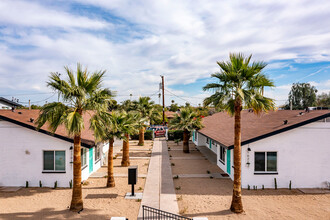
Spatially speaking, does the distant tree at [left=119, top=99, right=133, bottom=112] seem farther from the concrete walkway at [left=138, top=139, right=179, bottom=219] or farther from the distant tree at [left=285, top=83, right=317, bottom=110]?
the distant tree at [left=285, top=83, right=317, bottom=110]

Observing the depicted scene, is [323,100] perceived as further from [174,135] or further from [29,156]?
[29,156]

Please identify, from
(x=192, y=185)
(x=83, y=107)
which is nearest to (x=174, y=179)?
(x=192, y=185)

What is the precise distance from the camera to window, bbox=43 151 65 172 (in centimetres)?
1437

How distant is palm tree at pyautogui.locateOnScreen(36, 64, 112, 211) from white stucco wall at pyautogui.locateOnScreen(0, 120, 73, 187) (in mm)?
4135

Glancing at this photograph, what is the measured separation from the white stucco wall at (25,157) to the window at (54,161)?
27 cm

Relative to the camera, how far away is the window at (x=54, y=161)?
47.1ft

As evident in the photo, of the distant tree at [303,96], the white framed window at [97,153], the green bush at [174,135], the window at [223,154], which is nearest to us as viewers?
the window at [223,154]

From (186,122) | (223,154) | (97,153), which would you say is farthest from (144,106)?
(223,154)

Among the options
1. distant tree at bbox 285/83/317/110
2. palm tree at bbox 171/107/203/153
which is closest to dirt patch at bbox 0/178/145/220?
palm tree at bbox 171/107/203/153

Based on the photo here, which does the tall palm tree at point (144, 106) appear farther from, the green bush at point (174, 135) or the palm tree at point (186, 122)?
the green bush at point (174, 135)

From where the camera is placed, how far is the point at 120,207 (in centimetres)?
1145

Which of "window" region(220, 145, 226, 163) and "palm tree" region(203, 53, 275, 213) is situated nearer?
"palm tree" region(203, 53, 275, 213)

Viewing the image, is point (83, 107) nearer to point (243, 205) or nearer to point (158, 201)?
point (158, 201)

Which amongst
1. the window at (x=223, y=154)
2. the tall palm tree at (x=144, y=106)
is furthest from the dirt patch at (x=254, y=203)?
the tall palm tree at (x=144, y=106)
